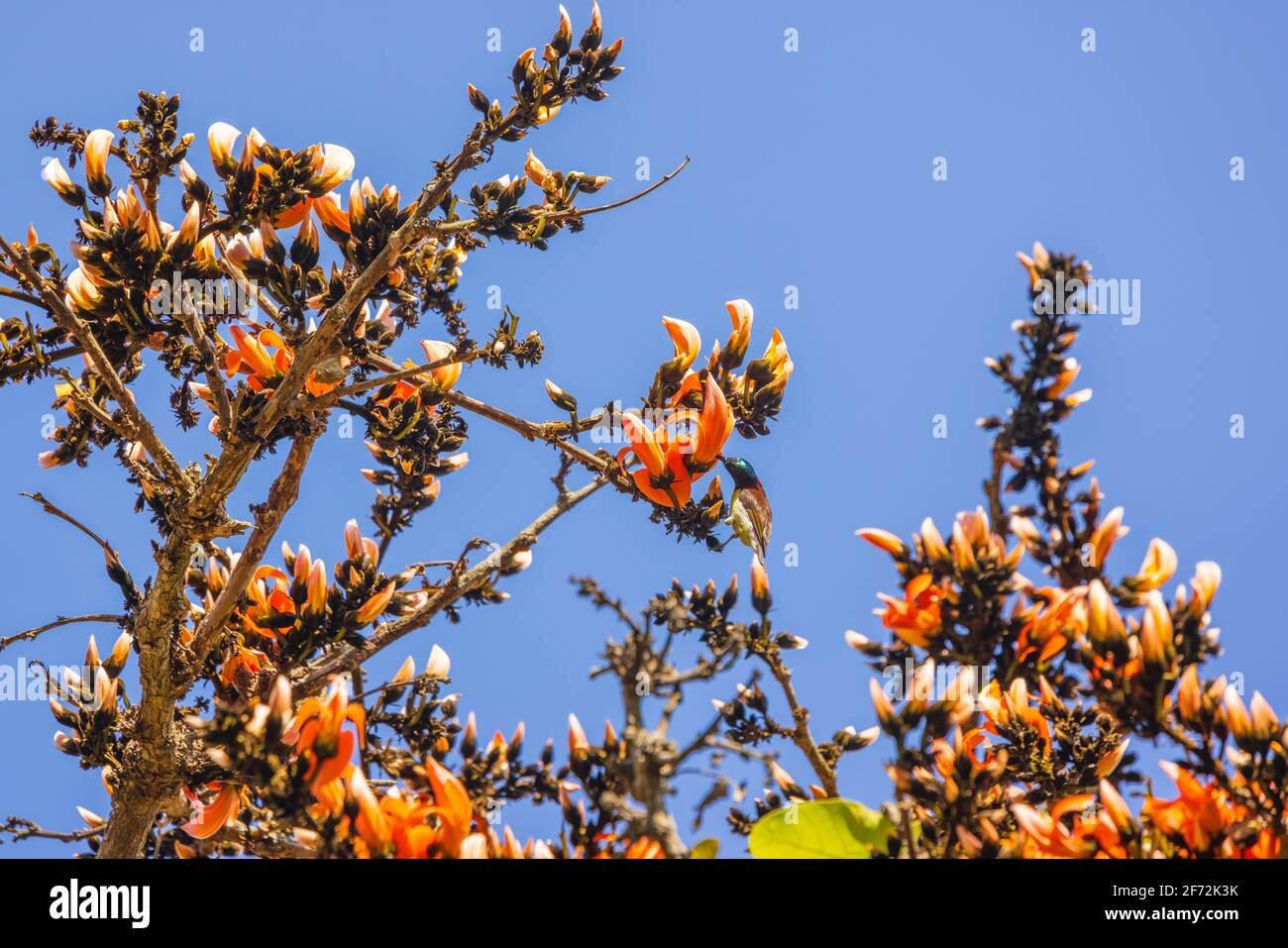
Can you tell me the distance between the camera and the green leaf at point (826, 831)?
2.46m

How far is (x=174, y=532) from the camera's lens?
11.1 feet

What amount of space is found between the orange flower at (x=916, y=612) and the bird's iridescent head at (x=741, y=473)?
809 mm

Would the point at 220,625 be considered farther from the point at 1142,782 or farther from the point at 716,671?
the point at 1142,782

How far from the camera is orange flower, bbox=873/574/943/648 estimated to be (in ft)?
8.46

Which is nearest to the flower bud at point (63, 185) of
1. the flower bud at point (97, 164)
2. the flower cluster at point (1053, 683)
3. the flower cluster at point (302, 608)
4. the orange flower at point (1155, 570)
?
the flower bud at point (97, 164)

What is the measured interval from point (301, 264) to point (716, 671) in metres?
2.12

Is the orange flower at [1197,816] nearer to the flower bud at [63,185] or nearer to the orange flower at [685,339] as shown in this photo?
the orange flower at [685,339]

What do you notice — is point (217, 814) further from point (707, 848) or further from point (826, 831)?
point (826, 831)

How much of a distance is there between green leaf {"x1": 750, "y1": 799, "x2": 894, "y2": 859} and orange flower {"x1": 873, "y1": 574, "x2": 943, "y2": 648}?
0.41 meters

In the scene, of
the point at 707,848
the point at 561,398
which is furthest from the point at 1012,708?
the point at 561,398

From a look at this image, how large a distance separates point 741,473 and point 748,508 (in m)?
0.11

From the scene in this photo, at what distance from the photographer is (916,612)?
2.60 m
